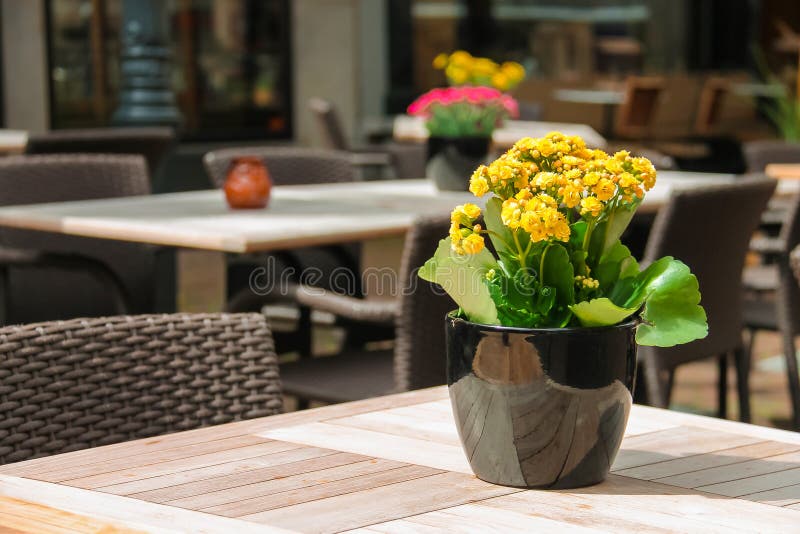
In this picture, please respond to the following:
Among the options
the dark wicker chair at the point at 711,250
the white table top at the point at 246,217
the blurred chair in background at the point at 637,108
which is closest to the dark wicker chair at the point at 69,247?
the white table top at the point at 246,217

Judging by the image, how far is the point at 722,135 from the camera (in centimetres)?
1235

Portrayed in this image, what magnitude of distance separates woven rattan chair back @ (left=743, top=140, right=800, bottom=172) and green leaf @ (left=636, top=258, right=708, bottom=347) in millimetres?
3917

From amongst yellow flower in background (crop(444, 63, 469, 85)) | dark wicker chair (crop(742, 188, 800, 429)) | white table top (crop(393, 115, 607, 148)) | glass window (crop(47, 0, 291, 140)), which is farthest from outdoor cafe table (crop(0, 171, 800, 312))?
glass window (crop(47, 0, 291, 140))

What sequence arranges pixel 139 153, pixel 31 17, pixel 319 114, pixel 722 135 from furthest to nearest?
pixel 722 135 < pixel 31 17 < pixel 319 114 < pixel 139 153

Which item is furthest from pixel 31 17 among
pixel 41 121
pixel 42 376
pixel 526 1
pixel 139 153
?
pixel 42 376

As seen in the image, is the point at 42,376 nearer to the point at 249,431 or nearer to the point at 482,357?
the point at 249,431

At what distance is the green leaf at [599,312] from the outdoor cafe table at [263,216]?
4.49ft

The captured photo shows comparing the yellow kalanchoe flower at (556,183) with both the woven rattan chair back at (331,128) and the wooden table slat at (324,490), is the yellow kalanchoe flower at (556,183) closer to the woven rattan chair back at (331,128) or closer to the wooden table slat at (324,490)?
the wooden table slat at (324,490)

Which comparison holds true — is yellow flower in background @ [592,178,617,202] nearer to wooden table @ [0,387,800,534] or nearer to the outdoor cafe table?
wooden table @ [0,387,800,534]

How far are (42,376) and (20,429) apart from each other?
0.07m

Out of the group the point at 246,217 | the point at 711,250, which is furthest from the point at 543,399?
the point at 246,217

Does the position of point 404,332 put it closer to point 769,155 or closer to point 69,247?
point 69,247

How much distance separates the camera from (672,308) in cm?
141

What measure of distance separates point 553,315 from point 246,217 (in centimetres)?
193
